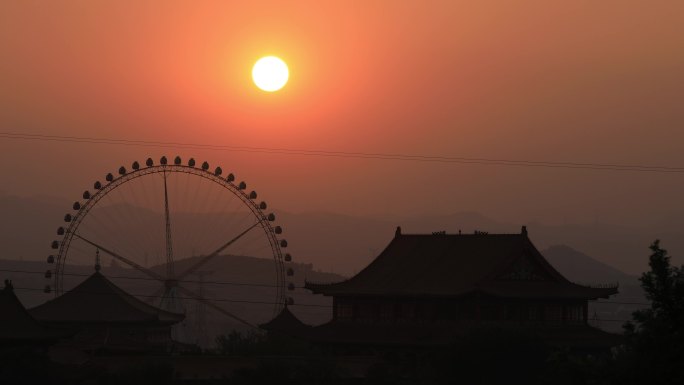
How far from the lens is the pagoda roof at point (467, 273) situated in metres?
80.3

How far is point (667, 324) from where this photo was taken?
3638 cm

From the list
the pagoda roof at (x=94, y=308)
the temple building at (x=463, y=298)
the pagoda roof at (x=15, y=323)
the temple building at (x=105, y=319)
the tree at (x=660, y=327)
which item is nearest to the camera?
the tree at (x=660, y=327)

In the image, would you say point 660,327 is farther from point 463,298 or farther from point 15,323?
point 15,323

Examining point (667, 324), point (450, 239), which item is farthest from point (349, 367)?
point (667, 324)

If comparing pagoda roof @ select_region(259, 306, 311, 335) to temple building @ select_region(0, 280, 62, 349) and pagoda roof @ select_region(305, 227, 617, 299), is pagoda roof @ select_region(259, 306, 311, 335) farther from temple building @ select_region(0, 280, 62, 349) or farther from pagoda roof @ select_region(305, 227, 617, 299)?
temple building @ select_region(0, 280, 62, 349)

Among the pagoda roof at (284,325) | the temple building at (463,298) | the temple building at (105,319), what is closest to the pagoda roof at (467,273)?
the temple building at (463,298)

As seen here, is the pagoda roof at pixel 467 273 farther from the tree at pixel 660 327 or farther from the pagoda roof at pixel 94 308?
the tree at pixel 660 327

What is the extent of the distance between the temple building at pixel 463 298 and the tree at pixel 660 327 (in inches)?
1551

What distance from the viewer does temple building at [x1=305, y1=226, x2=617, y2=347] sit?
7950 cm

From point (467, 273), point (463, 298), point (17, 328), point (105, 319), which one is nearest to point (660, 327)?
point (463, 298)

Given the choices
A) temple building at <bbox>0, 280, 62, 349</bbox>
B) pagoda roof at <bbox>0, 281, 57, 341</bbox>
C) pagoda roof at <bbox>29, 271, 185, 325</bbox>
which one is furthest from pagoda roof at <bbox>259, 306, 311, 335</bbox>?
pagoda roof at <bbox>0, 281, 57, 341</bbox>

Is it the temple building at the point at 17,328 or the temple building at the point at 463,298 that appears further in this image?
the temple building at the point at 463,298

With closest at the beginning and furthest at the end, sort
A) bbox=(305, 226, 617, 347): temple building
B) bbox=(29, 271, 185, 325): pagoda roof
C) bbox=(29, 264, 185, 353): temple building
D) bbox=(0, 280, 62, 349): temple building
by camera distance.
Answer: bbox=(0, 280, 62, 349): temple building, bbox=(305, 226, 617, 347): temple building, bbox=(29, 264, 185, 353): temple building, bbox=(29, 271, 185, 325): pagoda roof

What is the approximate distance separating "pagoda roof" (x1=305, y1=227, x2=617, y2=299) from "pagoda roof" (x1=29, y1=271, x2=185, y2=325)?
1215 cm
